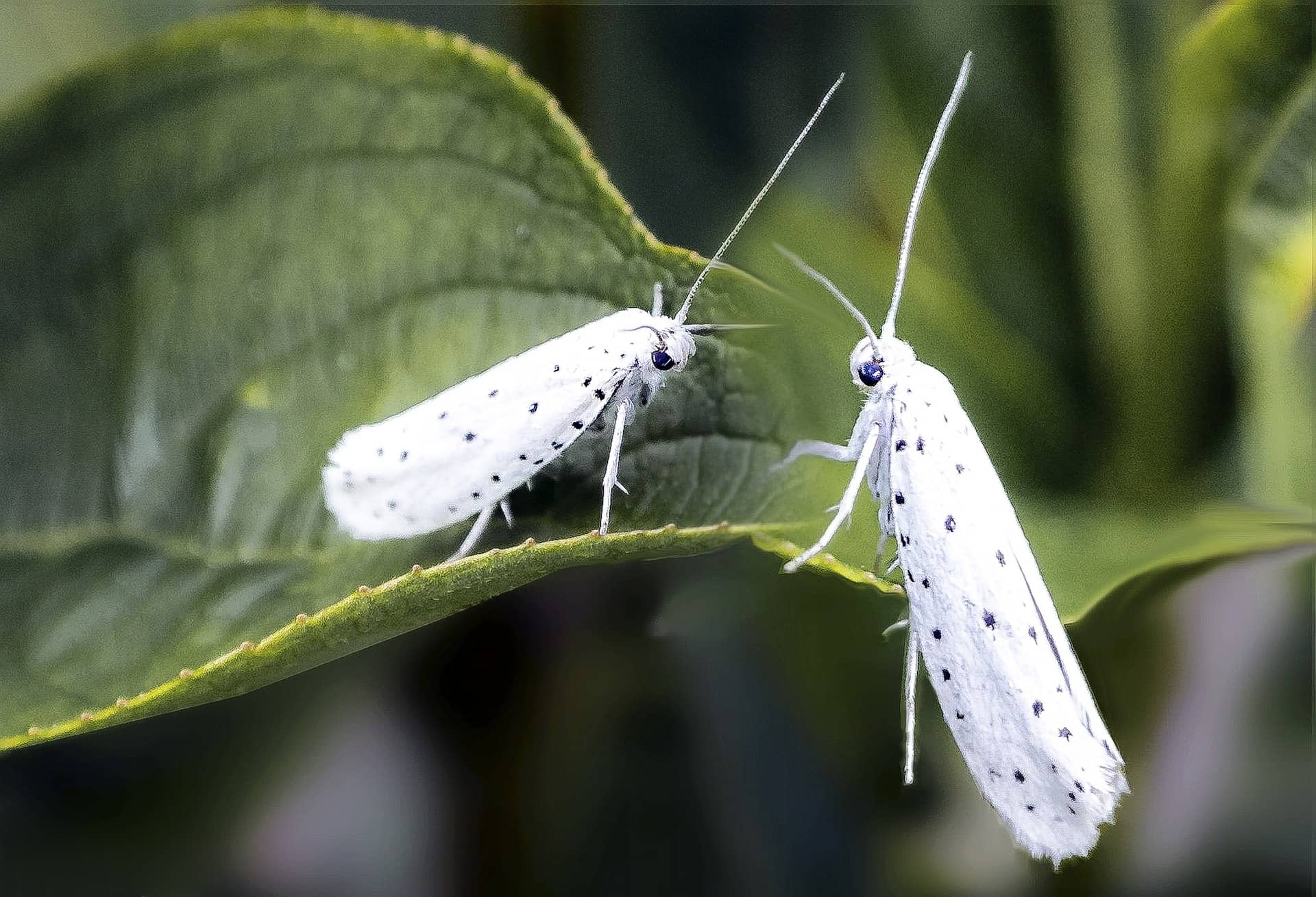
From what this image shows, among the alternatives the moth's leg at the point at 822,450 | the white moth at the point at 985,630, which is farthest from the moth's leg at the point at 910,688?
the moth's leg at the point at 822,450

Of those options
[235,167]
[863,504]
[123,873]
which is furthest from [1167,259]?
[123,873]

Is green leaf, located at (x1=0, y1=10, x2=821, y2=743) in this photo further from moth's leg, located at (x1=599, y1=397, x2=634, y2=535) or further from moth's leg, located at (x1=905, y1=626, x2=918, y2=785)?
moth's leg, located at (x1=905, y1=626, x2=918, y2=785)

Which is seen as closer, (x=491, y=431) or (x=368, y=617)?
(x=368, y=617)

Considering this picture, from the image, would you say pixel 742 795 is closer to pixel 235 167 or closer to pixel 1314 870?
pixel 1314 870

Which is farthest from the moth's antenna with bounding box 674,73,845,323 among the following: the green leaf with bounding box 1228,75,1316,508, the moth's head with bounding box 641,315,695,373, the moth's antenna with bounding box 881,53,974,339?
the green leaf with bounding box 1228,75,1316,508

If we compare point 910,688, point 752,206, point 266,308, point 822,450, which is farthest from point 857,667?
point 266,308

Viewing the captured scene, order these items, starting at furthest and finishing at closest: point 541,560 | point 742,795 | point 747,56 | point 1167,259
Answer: point 747,56
point 1167,259
point 742,795
point 541,560

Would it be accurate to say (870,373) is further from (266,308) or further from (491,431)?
(266,308)
